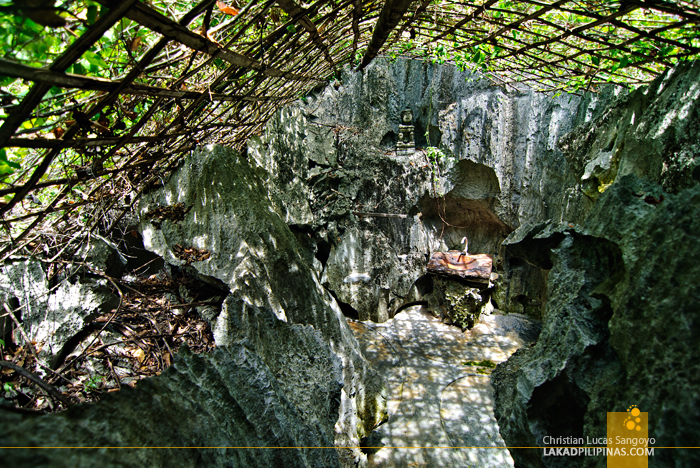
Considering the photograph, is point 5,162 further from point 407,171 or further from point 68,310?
point 407,171

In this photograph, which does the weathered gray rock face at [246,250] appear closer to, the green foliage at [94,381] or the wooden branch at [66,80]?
the green foliage at [94,381]

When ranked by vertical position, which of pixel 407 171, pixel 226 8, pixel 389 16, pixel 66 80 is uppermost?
pixel 389 16

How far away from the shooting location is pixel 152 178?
2.57 m

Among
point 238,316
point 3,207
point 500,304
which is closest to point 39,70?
point 3,207

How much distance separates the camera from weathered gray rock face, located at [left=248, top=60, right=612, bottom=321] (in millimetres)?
5141

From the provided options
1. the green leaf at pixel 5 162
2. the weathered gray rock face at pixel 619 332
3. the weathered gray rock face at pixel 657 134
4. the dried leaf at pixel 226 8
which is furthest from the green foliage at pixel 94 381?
the weathered gray rock face at pixel 657 134

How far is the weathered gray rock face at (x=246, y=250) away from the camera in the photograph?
238cm

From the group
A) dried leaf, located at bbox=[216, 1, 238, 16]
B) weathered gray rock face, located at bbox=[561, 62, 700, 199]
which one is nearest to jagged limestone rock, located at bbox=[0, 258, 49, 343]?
dried leaf, located at bbox=[216, 1, 238, 16]

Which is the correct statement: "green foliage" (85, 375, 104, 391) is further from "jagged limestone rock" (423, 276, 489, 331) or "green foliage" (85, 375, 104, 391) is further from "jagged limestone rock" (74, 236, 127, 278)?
"jagged limestone rock" (423, 276, 489, 331)

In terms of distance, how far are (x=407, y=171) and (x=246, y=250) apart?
383cm

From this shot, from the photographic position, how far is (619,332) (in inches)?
45.8

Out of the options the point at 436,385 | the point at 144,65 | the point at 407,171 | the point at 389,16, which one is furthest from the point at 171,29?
the point at 407,171

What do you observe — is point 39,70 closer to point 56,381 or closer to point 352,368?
point 56,381

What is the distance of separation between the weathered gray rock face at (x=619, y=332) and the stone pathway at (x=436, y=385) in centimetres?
141
